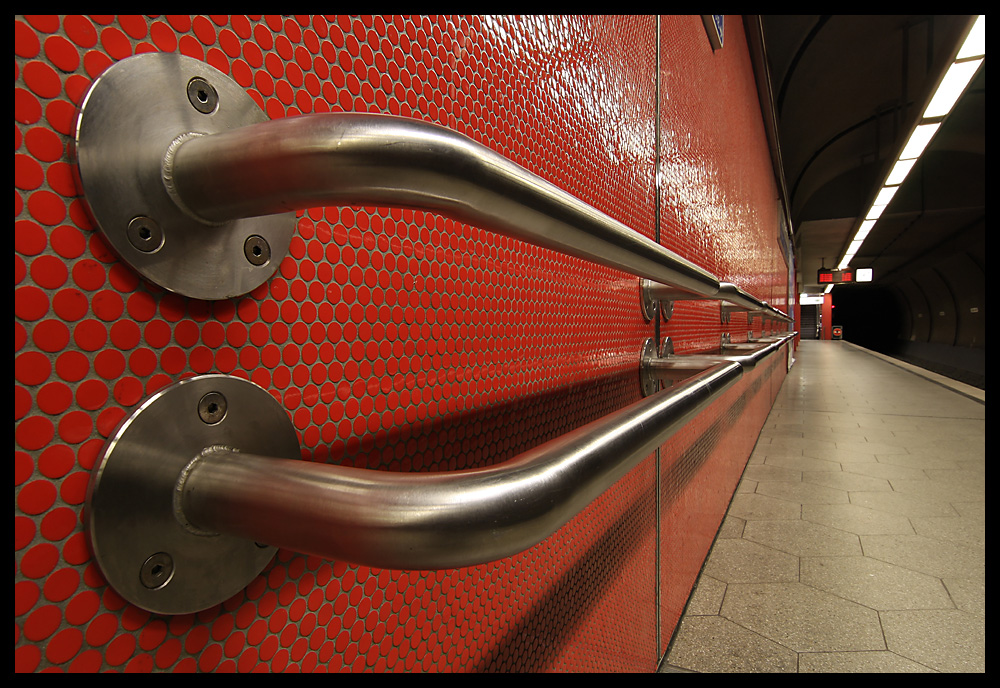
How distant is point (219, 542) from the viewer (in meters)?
0.23

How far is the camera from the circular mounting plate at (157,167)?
0.20 meters

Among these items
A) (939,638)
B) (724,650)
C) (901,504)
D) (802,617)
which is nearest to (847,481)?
(901,504)

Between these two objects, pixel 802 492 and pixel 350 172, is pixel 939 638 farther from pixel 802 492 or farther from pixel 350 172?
pixel 350 172

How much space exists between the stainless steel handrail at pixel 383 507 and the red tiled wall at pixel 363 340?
0.17 feet

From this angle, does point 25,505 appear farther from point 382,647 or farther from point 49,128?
point 382,647

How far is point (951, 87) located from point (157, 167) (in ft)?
21.4

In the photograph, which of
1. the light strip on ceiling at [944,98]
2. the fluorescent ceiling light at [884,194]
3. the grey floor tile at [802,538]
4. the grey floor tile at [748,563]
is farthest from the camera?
the fluorescent ceiling light at [884,194]

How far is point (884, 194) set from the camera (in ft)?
26.4

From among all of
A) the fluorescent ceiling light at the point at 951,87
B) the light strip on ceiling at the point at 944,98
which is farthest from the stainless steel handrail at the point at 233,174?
the fluorescent ceiling light at the point at 951,87

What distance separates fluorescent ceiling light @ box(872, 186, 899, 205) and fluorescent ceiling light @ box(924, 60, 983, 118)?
2991 mm

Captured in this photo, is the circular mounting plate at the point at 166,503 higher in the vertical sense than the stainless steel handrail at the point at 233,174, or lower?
lower

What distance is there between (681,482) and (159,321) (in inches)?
50.5

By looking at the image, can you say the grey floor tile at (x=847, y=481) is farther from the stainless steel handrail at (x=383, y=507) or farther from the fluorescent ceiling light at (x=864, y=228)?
the fluorescent ceiling light at (x=864, y=228)
